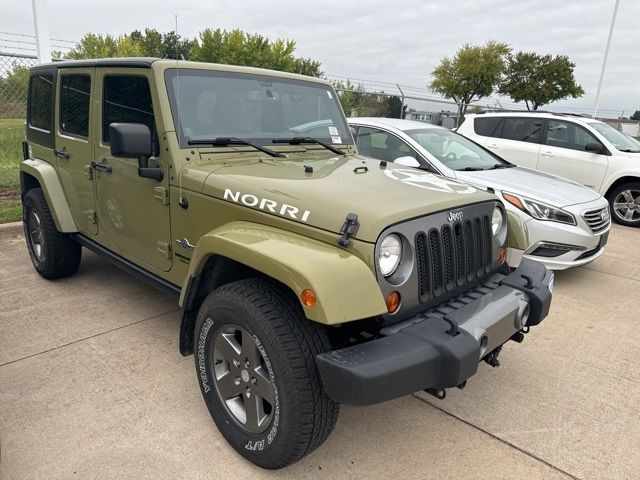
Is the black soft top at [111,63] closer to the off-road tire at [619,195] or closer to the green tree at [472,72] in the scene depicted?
the off-road tire at [619,195]

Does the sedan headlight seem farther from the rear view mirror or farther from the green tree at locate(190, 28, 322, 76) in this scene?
the green tree at locate(190, 28, 322, 76)

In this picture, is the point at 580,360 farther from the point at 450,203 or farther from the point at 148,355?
the point at 148,355

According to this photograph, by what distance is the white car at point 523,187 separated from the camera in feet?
15.7

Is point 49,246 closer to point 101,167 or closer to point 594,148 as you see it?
point 101,167

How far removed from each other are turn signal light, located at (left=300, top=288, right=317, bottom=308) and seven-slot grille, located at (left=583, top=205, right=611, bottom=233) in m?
4.04

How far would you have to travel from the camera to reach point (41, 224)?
4.18m

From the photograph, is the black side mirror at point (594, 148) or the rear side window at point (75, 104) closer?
the rear side window at point (75, 104)

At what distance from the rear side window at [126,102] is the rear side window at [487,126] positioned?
23.0 ft

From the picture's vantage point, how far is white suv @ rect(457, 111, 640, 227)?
7.83 meters

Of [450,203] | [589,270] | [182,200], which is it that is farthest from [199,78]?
[589,270]

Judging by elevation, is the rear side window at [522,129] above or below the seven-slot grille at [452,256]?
above

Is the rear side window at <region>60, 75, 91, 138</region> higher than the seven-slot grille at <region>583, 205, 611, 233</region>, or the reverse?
the rear side window at <region>60, 75, 91, 138</region>

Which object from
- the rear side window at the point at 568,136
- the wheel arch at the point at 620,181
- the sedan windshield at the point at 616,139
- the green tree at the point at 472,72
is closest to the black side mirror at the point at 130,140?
the rear side window at the point at 568,136

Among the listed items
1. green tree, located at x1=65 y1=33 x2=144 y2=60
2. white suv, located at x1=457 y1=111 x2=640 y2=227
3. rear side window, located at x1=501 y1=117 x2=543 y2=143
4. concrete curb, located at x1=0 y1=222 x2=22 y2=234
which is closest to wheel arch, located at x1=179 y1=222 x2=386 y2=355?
concrete curb, located at x1=0 y1=222 x2=22 y2=234
